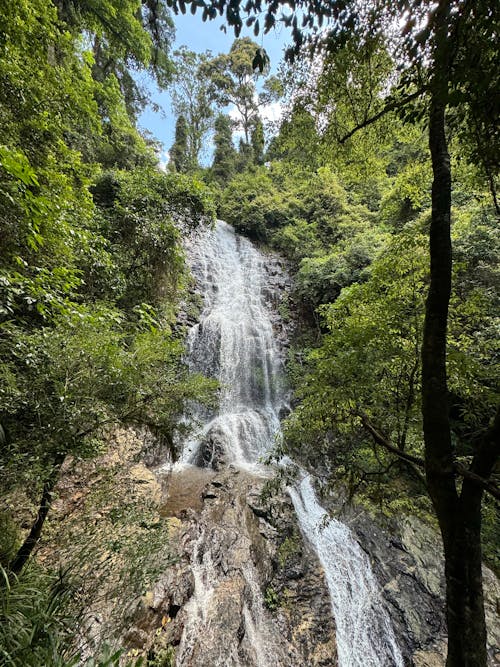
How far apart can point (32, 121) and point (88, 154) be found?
6312 mm

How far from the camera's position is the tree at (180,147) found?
71.7 ft

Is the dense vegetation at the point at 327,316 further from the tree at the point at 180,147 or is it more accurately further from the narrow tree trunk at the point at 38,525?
the tree at the point at 180,147

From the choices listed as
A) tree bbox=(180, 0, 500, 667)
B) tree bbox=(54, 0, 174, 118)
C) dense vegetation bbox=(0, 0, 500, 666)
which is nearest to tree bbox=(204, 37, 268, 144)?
tree bbox=(54, 0, 174, 118)

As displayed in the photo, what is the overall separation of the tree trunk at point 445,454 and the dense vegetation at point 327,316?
0.04 feet

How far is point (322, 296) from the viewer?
483 inches

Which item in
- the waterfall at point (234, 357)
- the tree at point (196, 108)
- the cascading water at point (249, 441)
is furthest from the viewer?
the tree at point (196, 108)

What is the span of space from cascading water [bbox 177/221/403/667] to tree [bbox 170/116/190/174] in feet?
25.5

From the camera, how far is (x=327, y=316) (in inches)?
194

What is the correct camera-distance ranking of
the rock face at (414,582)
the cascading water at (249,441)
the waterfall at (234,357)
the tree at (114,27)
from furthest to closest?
1. the waterfall at (234,357)
2. the tree at (114,27)
3. the rock face at (414,582)
4. the cascading water at (249,441)

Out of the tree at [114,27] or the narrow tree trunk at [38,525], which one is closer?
the narrow tree trunk at [38,525]

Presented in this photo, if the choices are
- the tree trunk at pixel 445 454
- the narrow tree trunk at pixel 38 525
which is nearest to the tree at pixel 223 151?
the tree trunk at pixel 445 454

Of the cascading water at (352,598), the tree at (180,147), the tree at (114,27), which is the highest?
the tree at (180,147)

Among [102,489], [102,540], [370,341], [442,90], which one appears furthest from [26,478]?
[442,90]

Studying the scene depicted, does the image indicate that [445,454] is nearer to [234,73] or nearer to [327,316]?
[327,316]
